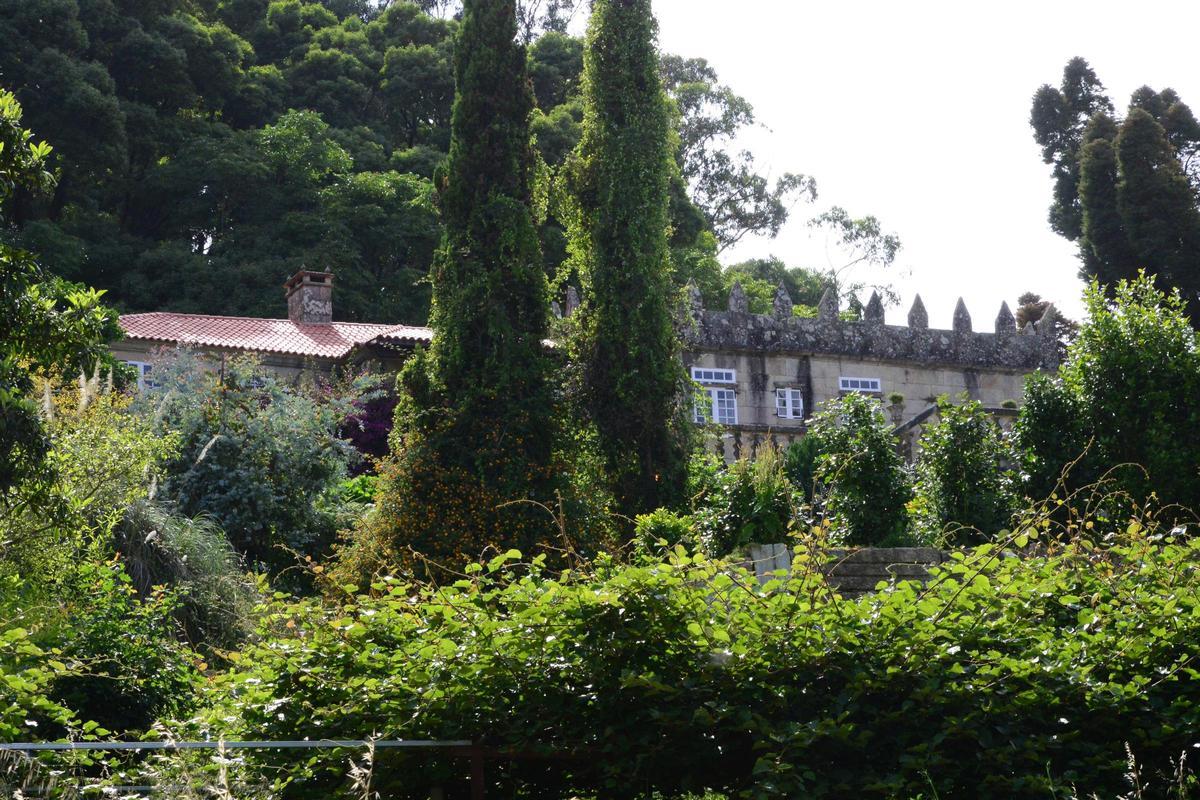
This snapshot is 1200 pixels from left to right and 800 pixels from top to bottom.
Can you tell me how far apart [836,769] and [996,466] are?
31.8 feet

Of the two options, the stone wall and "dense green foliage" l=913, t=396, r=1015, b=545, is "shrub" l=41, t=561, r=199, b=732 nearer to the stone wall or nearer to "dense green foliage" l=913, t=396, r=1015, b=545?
the stone wall

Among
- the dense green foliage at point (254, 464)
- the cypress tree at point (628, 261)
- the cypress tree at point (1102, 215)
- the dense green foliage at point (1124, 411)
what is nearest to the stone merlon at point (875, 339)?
the cypress tree at point (1102, 215)

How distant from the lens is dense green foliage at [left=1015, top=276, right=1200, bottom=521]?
1490 centimetres

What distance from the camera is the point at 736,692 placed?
21.1ft

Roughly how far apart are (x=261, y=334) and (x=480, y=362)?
41.4ft

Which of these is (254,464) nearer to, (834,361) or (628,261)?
(628,261)

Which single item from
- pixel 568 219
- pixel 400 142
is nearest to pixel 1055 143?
pixel 400 142

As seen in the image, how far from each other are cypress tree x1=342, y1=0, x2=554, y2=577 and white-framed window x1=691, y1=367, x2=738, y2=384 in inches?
410

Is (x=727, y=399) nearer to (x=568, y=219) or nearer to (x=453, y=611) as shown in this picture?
(x=568, y=219)

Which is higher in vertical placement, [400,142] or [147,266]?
[400,142]

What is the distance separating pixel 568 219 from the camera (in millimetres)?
18969

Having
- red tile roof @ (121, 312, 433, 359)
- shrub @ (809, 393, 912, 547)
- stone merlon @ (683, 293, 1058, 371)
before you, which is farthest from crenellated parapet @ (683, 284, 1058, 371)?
shrub @ (809, 393, 912, 547)

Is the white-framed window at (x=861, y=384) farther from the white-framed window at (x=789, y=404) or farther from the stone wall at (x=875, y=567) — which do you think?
the stone wall at (x=875, y=567)

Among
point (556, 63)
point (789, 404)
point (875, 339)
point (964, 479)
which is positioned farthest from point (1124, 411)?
point (556, 63)
